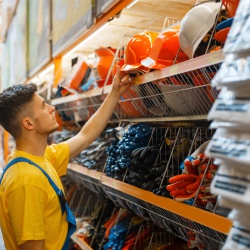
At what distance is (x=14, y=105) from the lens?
88.0 inches

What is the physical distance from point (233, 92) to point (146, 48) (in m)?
1.40

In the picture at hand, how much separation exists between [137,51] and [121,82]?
0.20 metres

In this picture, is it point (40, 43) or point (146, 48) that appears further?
point (40, 43)

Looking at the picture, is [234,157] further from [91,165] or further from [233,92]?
[91,165]

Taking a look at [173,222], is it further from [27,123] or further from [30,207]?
[27,123]

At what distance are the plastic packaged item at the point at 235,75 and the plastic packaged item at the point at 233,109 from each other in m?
0.02

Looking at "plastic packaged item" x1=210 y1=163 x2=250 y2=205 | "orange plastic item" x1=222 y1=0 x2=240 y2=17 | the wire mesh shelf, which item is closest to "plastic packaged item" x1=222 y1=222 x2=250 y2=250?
"plastic packaged item" x1=210 y1=163 x2=250 y2=205

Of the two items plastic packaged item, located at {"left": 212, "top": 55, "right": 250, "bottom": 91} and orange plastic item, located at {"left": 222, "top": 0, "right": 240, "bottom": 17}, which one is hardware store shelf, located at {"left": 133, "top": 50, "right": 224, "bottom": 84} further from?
plastic packaged item, located at {"left": 212, "top": 55, "right": 250, "bottom": 91}

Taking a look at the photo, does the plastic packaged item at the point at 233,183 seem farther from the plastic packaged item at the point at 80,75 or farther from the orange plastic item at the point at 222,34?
the plastic packaged item at the point at 80,75

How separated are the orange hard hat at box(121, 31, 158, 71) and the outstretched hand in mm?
62

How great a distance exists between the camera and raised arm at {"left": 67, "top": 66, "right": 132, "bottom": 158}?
2.36 metres

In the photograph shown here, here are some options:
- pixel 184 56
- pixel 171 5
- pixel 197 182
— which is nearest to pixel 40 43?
pixel 171 5

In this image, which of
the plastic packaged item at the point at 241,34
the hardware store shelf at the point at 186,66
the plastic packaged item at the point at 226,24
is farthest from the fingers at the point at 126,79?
the plastic packaged item at the point at 241,34

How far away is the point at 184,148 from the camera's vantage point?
2242 mm
